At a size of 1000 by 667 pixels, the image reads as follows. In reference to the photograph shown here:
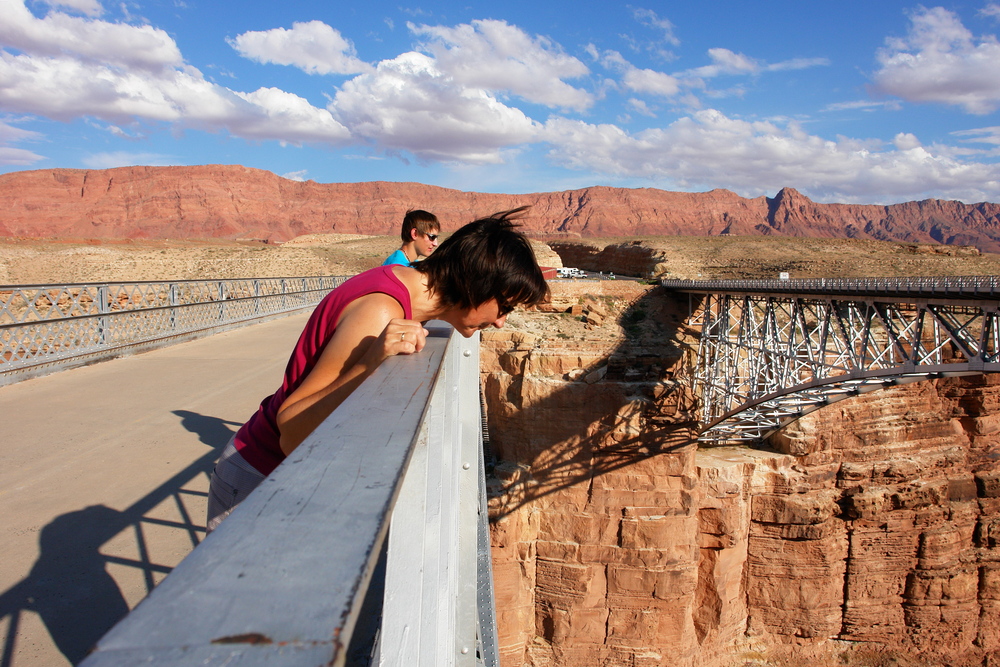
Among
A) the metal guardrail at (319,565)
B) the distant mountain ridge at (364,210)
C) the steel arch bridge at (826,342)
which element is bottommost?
the steel arch bridge at (826,342)

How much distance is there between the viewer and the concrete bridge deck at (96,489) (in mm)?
2312

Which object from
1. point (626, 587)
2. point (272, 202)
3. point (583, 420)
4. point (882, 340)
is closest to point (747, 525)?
point (626, 587)

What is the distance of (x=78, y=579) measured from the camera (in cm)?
254

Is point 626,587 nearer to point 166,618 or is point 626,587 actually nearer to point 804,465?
point 804,465

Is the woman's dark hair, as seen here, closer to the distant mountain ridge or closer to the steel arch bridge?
the steel arch bridge

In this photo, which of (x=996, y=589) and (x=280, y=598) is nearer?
(x=280, y=598)

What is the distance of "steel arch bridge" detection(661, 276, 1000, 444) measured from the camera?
426 inches

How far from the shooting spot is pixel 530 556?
17.6 metres

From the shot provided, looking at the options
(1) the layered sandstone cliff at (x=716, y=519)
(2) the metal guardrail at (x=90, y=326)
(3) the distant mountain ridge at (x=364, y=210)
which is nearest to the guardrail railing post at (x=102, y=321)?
(2) the metal guardrail at (x=90, y=326)

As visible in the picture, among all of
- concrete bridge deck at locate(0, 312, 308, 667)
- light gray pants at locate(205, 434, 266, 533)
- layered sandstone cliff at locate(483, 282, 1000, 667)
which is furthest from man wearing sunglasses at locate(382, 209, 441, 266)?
layered sandstone cliff at locate(483, 282, 1000, 667)

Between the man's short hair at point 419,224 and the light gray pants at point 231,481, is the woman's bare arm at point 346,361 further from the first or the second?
the man's short hair at point 419,224

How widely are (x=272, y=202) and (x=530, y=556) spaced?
11204 cm

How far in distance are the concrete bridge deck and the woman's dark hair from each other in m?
1.87

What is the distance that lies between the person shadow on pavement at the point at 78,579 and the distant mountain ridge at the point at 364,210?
80.6 metres
